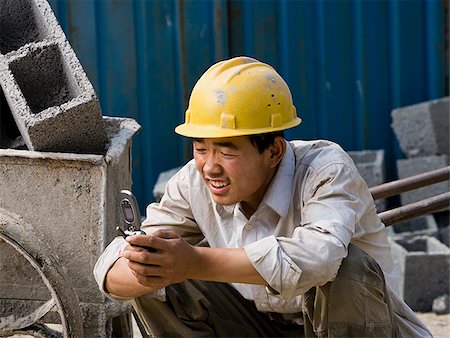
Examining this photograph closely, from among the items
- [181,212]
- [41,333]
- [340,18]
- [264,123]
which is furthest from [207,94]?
[340,18]

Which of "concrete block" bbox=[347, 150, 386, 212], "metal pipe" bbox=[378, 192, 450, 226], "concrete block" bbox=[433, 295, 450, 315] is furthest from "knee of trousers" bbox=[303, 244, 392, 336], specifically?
"concrete block" bbox=[347, 150, 386, 212]

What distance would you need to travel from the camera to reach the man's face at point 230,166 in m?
3.10

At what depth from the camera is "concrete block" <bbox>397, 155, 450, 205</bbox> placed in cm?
657

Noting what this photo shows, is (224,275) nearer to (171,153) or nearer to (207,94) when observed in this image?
(207,94)

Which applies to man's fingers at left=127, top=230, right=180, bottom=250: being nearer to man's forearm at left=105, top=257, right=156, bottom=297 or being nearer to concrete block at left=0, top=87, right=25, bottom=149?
man's forearm at left=105, top=257, right=156, bottom=297

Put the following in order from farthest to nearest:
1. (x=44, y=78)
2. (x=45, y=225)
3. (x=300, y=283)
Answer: (x=44, y=78)
(x=45, y=225)
(x=300, y=283)

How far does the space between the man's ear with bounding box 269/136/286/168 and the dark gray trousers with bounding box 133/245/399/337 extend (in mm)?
379

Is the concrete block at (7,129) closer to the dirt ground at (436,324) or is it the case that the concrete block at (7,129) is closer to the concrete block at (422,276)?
the dirt ground at (436,324)

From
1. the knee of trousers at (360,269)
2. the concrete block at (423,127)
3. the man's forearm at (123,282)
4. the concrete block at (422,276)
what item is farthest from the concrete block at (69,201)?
the concrete block at (423,127)

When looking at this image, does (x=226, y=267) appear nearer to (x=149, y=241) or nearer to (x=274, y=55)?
(x=149, y=241)

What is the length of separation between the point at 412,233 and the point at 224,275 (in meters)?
3.47

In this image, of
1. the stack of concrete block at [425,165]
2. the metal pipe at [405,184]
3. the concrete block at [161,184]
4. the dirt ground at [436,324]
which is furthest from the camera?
the concrete block at [161,184]

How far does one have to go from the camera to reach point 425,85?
6977 millimetres

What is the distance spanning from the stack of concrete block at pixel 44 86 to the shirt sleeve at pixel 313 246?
0.99m
